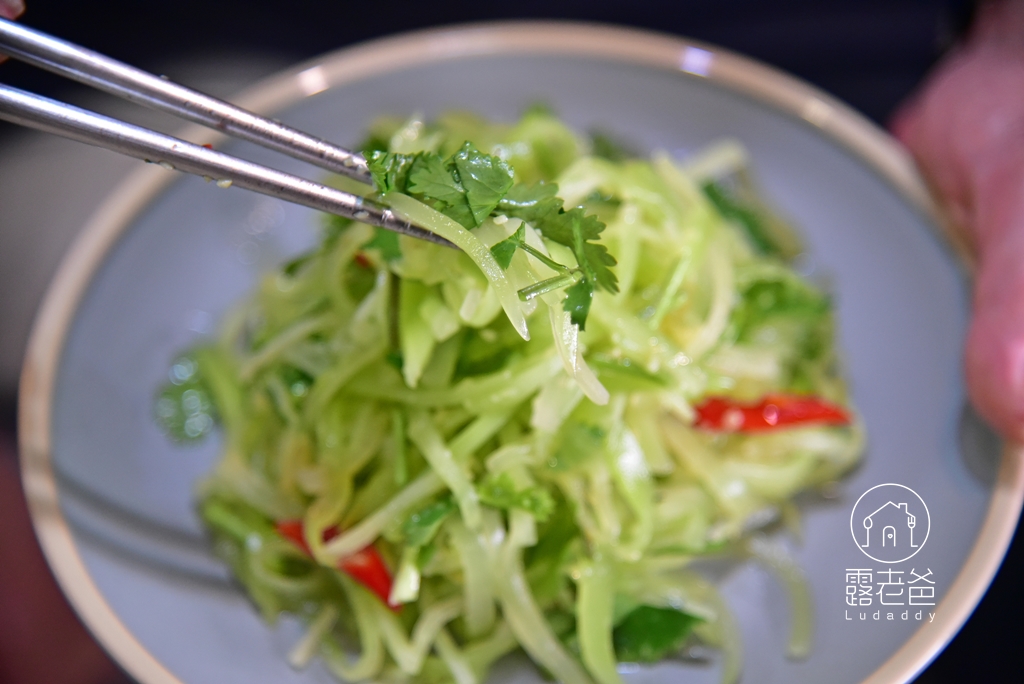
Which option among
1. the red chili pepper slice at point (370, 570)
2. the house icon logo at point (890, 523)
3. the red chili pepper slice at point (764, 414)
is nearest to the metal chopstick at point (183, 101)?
the red chili pepper slice at point (370, 570)

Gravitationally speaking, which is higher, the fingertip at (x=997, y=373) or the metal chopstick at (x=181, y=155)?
the metal chopstick at (x=181, y=155)

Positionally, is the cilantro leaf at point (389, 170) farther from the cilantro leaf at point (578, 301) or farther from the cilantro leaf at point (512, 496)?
the cilantro leaf at point (512, 496)

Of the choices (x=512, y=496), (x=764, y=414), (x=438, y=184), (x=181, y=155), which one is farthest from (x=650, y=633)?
(x=181, y=155)

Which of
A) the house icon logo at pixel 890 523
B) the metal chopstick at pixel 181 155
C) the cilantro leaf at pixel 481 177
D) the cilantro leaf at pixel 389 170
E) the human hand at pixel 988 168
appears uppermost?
the metal chopstick at pixel 181 155

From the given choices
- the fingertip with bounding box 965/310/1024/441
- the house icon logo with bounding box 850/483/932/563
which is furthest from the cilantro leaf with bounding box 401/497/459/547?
the fingertip with bounding box 965/310/1024/441

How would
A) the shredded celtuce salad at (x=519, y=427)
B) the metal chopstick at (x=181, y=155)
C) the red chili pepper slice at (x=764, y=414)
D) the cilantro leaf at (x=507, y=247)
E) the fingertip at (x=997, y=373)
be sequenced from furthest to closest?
the red chili pepper slice at (x=764, y=414), the fingertip at (x=997, y=373), the shredded celtuce salad at (x=519, y=427), the cilantro leaf at (x=507, y=247), the metal chopstick at (x=181, y=155)

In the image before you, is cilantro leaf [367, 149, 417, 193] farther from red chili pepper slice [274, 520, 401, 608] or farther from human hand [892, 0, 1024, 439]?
human hand [892, 0, 1024, 439]

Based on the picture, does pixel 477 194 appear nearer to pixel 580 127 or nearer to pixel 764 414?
pixel 764 414

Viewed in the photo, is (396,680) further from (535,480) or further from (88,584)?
(88,584)
